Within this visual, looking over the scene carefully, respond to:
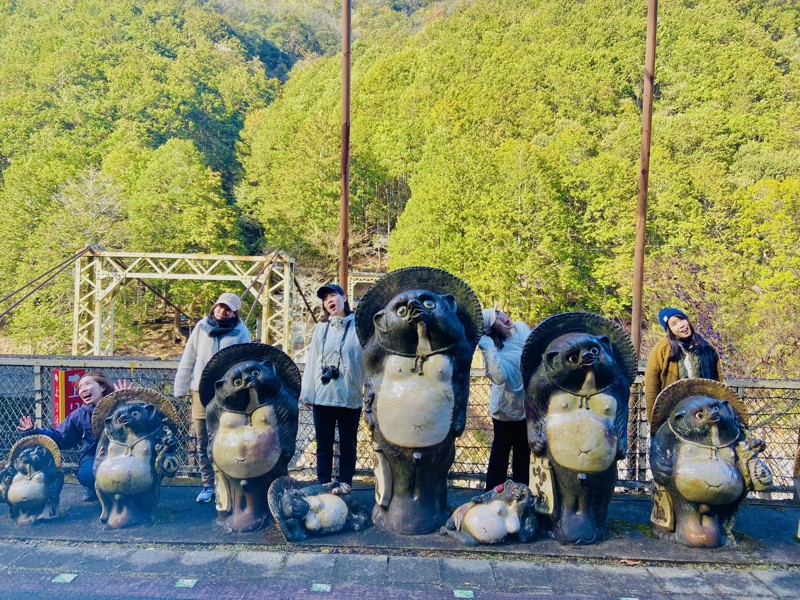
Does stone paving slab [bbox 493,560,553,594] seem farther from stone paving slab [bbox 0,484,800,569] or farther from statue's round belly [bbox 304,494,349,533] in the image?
statue's round belly [bbox 304,494,349,533]

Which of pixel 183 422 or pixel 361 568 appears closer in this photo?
pixel 361 568

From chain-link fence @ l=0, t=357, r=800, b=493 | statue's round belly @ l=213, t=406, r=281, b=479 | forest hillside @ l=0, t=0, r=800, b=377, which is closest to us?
statue's round belly @ l=213, t=406, r=281, b=479

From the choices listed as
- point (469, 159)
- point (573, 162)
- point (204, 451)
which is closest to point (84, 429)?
point (204, 451)

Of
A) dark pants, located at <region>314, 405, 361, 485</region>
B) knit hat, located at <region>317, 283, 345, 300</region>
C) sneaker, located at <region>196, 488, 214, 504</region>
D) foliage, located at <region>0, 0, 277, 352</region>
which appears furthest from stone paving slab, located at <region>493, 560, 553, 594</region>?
foliage, located at <region>0, 0, 277, 352</region>

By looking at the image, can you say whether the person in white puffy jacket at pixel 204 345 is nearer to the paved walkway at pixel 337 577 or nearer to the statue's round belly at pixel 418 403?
the paved walkway at pixel 337 577

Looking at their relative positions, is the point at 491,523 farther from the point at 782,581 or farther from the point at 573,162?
the point at 573,162

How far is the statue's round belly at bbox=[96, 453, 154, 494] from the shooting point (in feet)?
13.2

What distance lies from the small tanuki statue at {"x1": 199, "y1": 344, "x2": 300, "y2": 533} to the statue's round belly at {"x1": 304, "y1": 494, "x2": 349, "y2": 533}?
31 centimetres

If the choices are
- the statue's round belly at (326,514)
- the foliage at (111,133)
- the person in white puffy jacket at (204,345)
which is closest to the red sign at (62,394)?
the person in white puffy jacket at (204,345)

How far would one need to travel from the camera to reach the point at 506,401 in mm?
4344

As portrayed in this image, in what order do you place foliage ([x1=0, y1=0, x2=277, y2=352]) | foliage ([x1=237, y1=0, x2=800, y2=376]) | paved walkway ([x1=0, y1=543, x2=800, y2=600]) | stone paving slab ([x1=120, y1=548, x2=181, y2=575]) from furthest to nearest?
foliage ([x1=0, y1=0, x2=277, y2=352])
foliage ([x1=237, y1=0, x2=800, y2=376])
stone paving slab ([x1=120, y1=548, x2=181, y2=575])
paved walkway ([x1=0, y1=543, x2=800, y2=600])

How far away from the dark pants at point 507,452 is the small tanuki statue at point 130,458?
2225mm

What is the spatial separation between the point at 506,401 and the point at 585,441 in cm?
64

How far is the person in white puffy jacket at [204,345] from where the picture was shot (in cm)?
464
